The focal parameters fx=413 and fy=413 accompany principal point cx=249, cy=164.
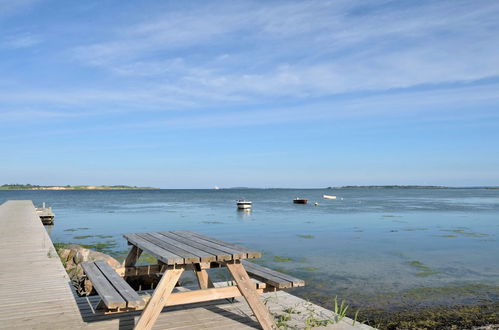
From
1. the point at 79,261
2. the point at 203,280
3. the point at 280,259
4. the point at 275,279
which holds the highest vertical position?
the point at 275,279

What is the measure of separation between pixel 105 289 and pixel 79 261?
8108mm

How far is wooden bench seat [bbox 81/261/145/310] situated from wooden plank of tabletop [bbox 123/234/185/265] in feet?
1.66

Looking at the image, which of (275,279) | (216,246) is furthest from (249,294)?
(216,246)

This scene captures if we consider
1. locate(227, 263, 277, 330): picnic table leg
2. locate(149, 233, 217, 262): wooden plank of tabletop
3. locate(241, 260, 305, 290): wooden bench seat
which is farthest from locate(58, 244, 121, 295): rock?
locate(227, 263, 277, 330): picnic table leg

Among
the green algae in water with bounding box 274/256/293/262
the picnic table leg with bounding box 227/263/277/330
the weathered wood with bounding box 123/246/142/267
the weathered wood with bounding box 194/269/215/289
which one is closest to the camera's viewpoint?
the picnic table leg with bounding box 227/263/277/330

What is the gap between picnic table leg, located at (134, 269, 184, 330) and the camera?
480 centimetres

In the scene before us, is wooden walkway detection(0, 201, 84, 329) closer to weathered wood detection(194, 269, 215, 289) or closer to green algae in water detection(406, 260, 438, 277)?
weathered wood detection(194, 269, 215, 289)

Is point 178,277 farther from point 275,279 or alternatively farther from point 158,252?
point 275,279

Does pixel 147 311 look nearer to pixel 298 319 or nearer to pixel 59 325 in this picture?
pixel 59 325

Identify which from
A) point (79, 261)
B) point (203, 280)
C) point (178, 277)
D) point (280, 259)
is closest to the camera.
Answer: point (178, 277)

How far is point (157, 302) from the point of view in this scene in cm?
485

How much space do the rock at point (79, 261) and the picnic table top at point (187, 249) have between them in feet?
14.2

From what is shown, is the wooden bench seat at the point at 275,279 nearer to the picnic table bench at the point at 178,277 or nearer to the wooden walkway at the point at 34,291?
the picnic table bench at the point at 178,277

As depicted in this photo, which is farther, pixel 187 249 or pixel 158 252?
pixel 187 249
